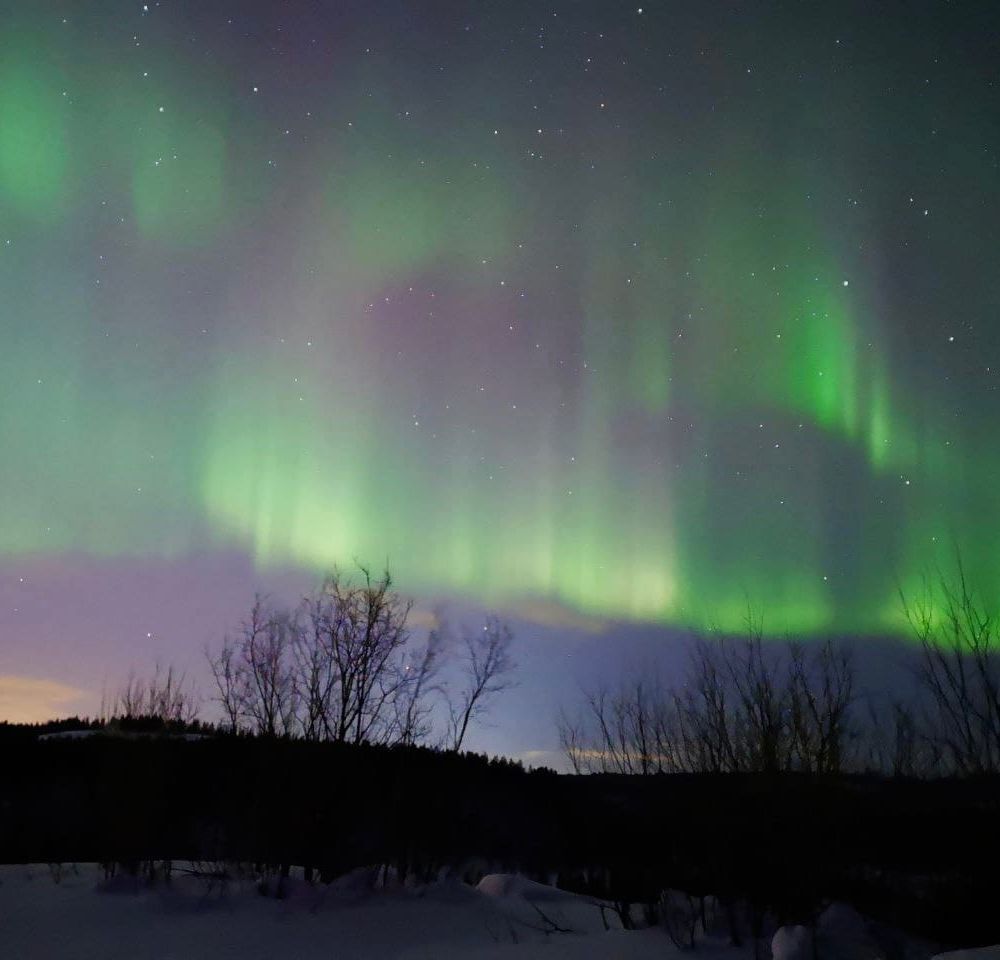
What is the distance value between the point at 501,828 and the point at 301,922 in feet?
47.3

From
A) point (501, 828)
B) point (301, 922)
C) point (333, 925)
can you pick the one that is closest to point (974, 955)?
point (333, 925)

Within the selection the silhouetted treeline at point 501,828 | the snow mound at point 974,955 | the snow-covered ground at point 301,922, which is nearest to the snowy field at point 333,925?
the snow-covered ground at point 301,922

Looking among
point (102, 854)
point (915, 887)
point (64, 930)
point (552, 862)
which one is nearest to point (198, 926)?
point (64, 930)

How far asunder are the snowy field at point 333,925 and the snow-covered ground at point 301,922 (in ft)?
0.05

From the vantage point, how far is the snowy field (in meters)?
8.86

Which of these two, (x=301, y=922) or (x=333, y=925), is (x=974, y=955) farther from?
(x=301, y=922)

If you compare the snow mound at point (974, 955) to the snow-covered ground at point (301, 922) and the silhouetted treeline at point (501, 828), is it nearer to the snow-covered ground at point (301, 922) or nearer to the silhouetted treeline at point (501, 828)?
the silhouetted treeline at point (501, 828)

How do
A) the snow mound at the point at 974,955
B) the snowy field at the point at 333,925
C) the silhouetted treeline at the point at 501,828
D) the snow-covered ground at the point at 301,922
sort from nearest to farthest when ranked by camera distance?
the snow mound at the point at 974,955
the snowy field at the point at 333,925
the snow-covered ground at the point at 301,922
the silhouetted treeline at the point at 501,828

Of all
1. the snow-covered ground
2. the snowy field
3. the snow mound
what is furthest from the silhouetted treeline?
the snow mound

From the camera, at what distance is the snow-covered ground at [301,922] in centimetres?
916

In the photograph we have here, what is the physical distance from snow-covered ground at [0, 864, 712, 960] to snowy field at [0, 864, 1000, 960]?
0.01 m

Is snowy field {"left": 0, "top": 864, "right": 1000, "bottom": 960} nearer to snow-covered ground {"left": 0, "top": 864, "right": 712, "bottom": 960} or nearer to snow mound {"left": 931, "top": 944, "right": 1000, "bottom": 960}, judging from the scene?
snow-covered ground {"left": 0, "top": 864, "right": 712, "bottom": 960}

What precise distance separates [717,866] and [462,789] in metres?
16.2

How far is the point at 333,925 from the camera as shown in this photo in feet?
34.0
